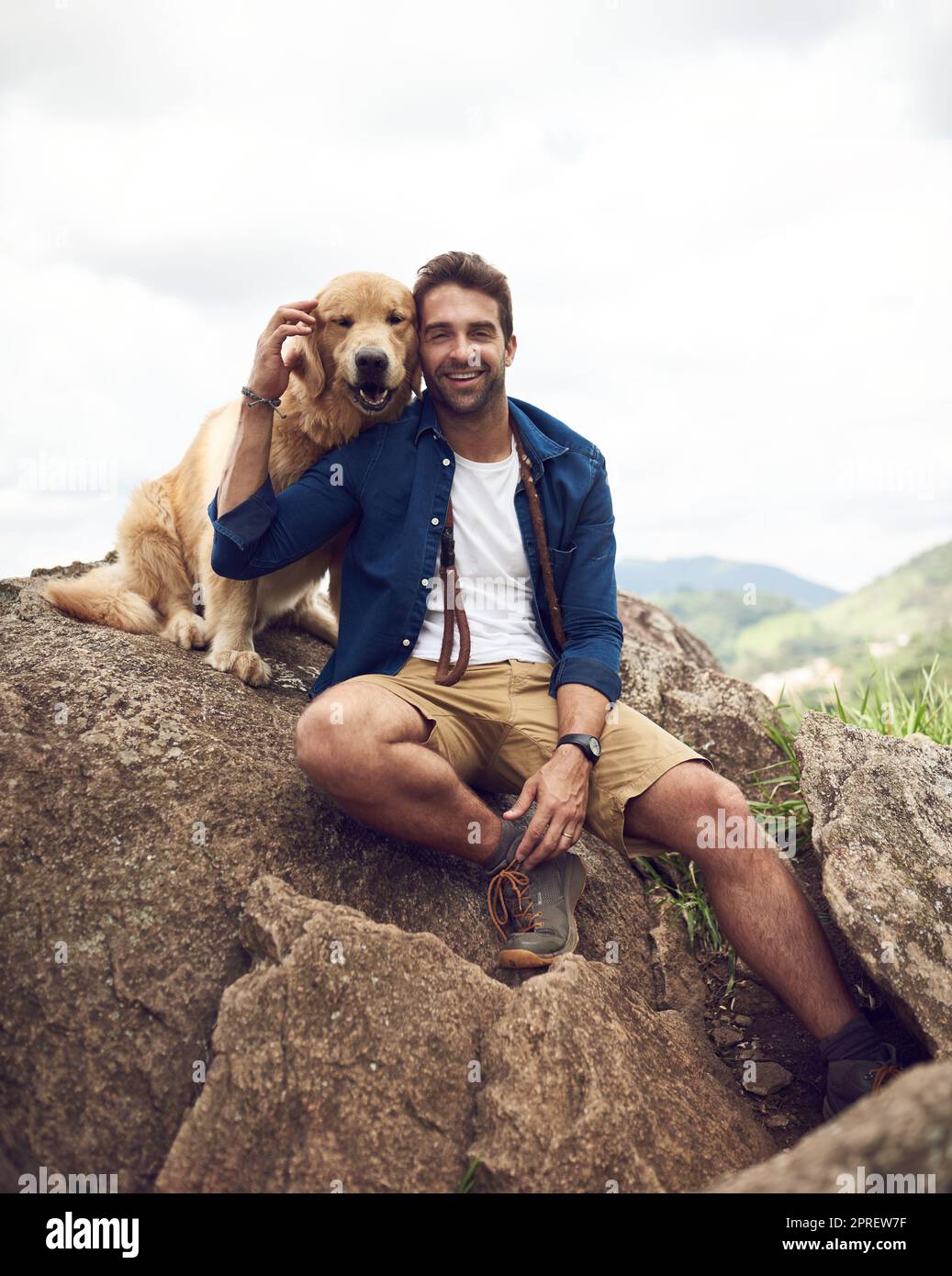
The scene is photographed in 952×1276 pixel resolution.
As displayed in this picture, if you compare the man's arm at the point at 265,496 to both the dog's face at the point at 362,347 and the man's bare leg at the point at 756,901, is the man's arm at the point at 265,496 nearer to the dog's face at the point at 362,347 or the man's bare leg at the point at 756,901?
the dog's face at the point at 362,347

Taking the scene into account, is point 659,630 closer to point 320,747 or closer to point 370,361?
point 370,361

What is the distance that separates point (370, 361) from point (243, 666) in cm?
116

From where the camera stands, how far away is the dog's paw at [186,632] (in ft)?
12.2

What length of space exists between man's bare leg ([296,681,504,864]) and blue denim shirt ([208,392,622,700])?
1.24 feet

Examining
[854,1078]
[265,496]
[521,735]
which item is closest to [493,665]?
[521,735]

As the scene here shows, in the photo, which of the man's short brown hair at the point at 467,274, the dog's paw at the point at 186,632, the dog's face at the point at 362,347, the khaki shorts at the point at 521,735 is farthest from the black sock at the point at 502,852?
the man's short brown hair at the point at 467,274

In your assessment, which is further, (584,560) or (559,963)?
(584,560)

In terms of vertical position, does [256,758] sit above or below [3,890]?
above

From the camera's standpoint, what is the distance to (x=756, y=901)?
104 inches

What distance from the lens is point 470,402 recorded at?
311cm

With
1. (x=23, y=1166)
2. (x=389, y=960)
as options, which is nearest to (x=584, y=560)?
(x=389, y=960)

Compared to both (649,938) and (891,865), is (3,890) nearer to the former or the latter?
(649,938)

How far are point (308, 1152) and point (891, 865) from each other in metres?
1.73
